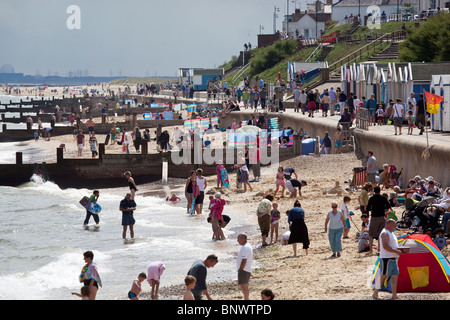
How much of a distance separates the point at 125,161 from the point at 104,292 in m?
15.8

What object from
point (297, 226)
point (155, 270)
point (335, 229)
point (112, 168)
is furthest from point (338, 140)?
point (155, 270)

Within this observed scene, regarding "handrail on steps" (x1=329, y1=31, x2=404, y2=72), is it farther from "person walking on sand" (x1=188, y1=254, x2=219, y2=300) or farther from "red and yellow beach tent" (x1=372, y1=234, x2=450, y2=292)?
"person walking on sand" (x1=188, y1=254, x2=219, y2=300)

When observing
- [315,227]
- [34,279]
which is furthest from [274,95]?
[34,279]

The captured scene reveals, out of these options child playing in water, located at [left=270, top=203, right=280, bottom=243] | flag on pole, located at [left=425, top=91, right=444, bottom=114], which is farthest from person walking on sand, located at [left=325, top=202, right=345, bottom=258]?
flag on pole, located at [left=425, top=91, right=444, bottom=114]

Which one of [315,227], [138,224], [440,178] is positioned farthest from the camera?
[138,224]

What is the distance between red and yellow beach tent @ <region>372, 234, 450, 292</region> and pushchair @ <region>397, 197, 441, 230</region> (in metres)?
2.64

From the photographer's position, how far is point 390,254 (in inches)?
428

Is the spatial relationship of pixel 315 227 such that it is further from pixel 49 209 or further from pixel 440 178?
pixel 49 209

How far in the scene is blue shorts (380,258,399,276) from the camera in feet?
35.6

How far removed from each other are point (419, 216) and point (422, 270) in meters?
3.34

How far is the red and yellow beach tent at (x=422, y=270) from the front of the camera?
11180mm

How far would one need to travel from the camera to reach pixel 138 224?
2144 centimetres

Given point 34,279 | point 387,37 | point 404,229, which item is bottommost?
point 34,279

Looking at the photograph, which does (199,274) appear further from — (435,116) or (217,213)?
(435,116)
